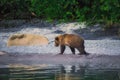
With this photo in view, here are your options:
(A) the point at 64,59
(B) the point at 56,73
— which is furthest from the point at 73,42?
(B) the point at 56,73

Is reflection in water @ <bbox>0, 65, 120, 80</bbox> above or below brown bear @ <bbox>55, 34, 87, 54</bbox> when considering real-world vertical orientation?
above

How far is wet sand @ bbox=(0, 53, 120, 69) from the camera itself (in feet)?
47.1

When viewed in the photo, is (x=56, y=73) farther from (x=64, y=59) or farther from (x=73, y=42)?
(x=73, y=42)

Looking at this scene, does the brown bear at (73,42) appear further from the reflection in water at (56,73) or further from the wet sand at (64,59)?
the reflection in water at (56,73)

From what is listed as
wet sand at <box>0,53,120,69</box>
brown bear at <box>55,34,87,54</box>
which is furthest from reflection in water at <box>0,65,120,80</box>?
brown bear at <box>55,34,87,54</box>

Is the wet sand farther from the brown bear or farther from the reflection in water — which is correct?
the reflection in water

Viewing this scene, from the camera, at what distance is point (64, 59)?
15.6m

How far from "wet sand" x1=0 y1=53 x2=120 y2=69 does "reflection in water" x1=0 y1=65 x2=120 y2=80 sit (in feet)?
3.03

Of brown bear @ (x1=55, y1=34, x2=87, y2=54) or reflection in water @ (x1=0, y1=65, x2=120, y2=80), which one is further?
brown bear @ (x1=55, y1=34, x2=87, y2=54)

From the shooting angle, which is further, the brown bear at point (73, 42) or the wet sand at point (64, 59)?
the brown bear at point (73, 42)

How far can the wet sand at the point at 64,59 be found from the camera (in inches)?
565

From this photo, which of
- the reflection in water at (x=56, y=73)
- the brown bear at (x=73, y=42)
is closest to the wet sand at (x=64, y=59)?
the brown bear at (x=73, y=42)

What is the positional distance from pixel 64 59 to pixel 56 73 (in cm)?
378

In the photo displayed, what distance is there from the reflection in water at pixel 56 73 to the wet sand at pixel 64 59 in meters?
0.92
